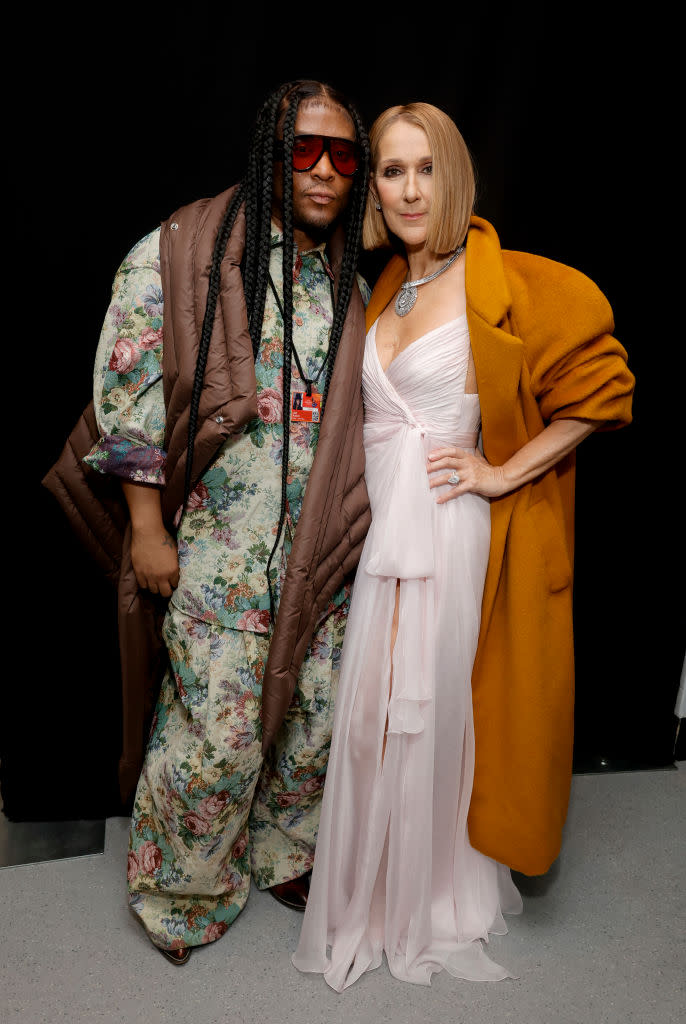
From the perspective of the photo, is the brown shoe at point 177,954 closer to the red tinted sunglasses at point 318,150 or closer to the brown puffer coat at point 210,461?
the brown puffer coat at point 210,461

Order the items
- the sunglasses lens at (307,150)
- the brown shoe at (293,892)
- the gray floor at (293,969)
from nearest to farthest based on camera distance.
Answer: the sunglasses lens at (307,150) → the gray floor at (293,969) → the brown shoe at (293,892)

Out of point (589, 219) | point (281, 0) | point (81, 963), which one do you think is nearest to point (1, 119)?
point (281, 0)

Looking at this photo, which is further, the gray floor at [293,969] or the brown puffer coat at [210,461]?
the gray floor at [293,969]

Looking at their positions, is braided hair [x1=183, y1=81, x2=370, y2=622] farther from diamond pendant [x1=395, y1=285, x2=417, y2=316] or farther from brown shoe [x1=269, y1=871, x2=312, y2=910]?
brown shoe [x1=269, y1=871, x2=312, y2=910]

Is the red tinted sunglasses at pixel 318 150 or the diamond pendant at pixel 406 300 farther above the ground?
the red tinted sunglasses at pixel 318 150

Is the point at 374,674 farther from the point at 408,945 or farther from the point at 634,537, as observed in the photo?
the point at 634,537

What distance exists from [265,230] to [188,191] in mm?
374

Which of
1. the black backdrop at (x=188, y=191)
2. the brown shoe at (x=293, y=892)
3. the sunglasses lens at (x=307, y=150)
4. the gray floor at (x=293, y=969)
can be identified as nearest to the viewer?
the sunglasses lens at (x=307, y=150)

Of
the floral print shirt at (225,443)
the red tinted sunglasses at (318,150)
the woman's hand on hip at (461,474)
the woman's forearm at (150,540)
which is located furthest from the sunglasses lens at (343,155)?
the woman's forearm at (150,540)

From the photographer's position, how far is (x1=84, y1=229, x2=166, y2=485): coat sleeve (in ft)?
5.59

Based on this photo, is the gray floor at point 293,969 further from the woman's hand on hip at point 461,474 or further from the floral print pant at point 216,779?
the woman's hand on hip at point 461,474

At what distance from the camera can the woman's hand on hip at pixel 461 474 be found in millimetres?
1782

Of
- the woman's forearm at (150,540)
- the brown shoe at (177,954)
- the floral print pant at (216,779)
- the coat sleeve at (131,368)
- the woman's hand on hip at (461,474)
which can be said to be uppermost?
the coat sleeve at (131,368)

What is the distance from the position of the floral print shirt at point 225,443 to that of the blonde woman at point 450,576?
→ 6.3 inches
